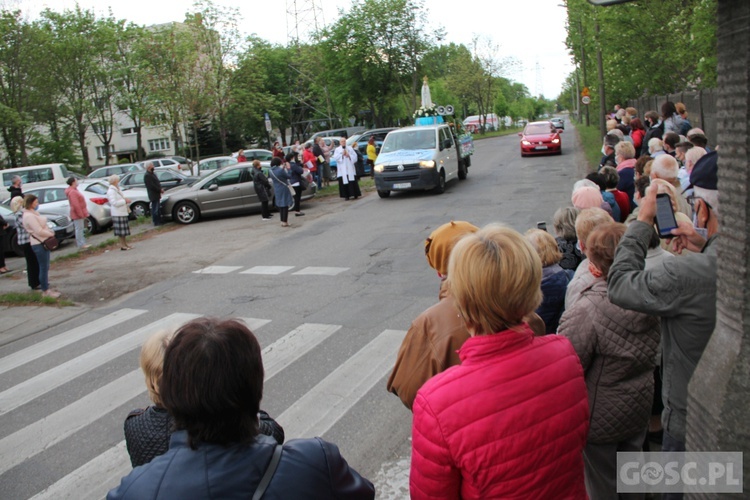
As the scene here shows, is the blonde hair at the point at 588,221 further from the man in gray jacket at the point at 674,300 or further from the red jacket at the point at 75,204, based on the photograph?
the red jacket at the point at 75,204

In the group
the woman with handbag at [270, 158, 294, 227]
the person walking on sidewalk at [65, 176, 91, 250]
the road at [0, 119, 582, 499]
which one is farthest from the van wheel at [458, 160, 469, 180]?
the person walking on sidewalk at [65, 176, 91, 250]

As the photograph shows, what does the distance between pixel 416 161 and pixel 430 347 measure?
16.1 meters

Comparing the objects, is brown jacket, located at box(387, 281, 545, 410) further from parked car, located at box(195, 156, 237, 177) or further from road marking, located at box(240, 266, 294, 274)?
parked car, located at box(195, 156, 237, 177)

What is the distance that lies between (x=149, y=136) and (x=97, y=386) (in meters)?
63.6

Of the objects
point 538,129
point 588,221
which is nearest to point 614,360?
point 588,221

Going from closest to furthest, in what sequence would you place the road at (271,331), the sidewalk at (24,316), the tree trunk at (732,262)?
1. the tree trunk at (732,262)
2. the road at (271,331)
3. the sidewalk at (24,316)

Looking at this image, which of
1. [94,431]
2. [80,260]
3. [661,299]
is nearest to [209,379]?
[661,299]

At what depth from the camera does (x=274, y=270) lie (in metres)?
11.6

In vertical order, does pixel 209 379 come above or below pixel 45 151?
below

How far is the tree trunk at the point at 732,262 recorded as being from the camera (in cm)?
224

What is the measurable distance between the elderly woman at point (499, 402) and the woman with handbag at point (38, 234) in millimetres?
10450

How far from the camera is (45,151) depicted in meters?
39.3

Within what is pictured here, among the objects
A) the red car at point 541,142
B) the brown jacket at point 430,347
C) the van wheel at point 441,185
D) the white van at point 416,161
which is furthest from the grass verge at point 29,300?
the red car at point 541,142

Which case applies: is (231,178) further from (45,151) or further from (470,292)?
(45,151)
